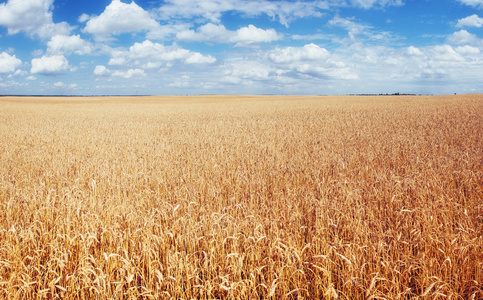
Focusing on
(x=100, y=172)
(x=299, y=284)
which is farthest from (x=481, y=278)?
(x=100, y=172)

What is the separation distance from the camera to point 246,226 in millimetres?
3750

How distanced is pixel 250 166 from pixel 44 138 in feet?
33.6

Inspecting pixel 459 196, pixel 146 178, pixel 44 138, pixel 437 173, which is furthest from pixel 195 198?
pixel 44 138

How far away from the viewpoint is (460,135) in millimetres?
11555

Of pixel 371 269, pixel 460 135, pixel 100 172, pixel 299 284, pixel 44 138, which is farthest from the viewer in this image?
pixel 44 138

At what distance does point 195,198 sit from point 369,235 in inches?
108

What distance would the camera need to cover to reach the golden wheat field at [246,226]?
2.81 meters

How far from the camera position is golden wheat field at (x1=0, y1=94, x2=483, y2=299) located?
2807 millimetres

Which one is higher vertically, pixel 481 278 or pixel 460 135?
pixel 460 135

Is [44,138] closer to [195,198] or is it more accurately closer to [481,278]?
[195,198]

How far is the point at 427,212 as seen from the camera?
13.7 ft

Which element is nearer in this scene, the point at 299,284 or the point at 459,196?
the point at 299,284

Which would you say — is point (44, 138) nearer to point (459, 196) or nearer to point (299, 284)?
point (299, 284)

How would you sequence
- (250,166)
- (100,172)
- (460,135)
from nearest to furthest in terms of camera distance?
(100,172), (250,166), (460,135)
